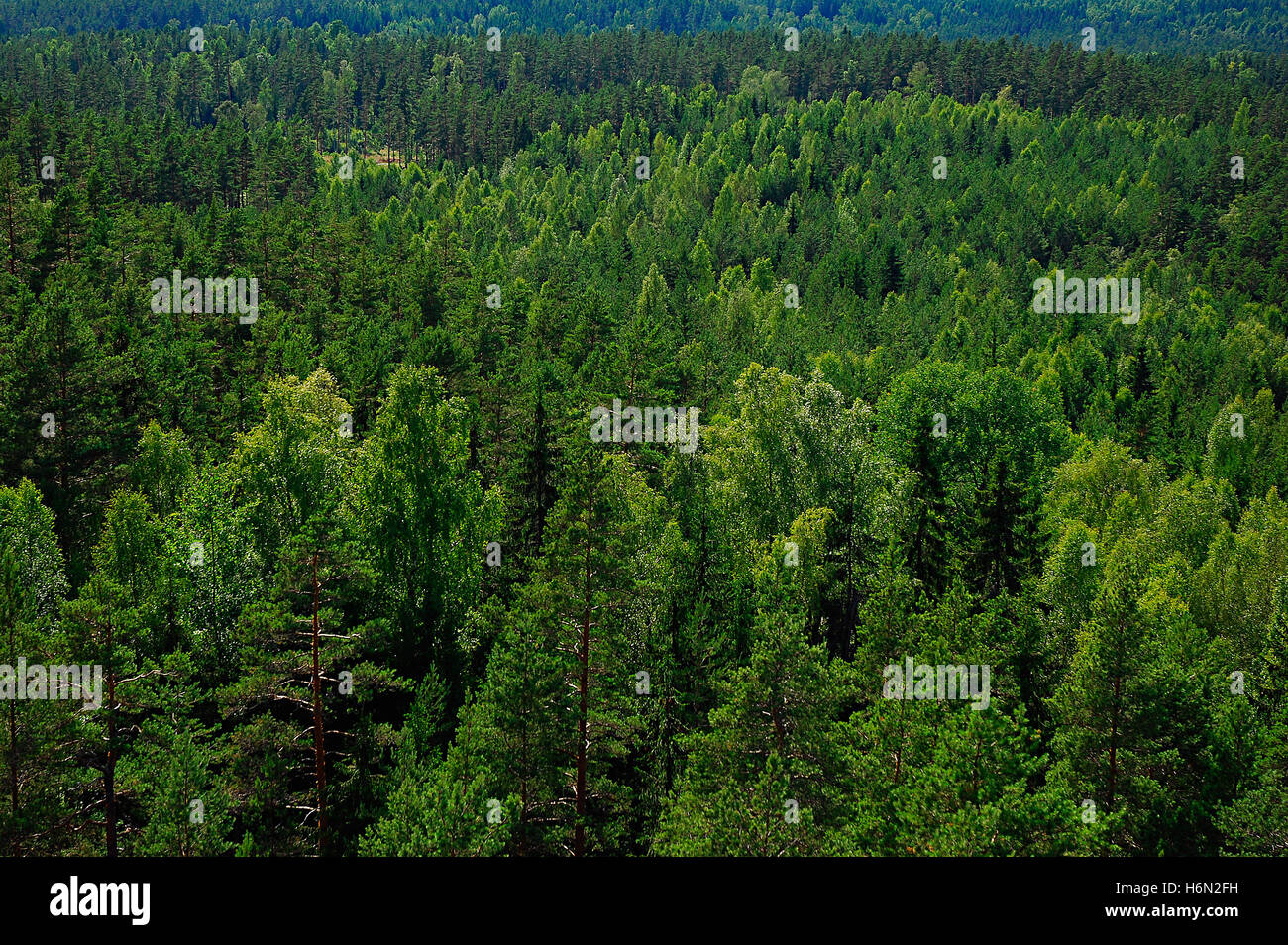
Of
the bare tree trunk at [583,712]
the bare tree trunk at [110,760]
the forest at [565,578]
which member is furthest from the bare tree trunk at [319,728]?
the bare tree trunk at [583,712]

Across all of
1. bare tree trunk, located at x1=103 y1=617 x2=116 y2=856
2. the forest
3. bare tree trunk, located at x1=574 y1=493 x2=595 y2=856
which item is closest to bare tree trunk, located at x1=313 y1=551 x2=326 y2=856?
the forest

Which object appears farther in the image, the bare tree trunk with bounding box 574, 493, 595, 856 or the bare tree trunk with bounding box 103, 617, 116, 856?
the bare tree trunk with bounding box 574, 493, 595, 856

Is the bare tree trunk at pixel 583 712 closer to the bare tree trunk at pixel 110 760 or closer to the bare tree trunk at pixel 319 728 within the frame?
the bare tree trunk at pixel 319 728

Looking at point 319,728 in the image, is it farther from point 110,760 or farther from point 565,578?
point 565,578

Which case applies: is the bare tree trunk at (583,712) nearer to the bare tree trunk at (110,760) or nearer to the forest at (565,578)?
the forest at (565,578)

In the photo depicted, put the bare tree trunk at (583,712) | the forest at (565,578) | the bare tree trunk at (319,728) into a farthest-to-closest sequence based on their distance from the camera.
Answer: the bare tree trunk at (583,712)
the bare tree trunk at (319,728)
the forest at (565,578)

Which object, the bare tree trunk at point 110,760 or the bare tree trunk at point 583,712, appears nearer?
the bare tree trunk at point 110,760

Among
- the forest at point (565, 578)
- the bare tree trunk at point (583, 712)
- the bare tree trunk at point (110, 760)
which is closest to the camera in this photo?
the bare tree trunk at point (110, 760)

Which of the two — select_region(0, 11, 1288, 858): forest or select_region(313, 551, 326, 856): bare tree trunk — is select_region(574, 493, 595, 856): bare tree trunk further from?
select_region(313, 551, 326, 856): bare tree trunk

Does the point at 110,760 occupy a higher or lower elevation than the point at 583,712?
lower

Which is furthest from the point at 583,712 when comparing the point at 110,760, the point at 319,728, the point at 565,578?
the point at 110,760

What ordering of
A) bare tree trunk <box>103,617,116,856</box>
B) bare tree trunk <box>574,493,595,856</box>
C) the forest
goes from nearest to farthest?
1. bare tree trunk <box>103,617,116,856</box>
2. the forest
3. bare tree trunk <box>574,493,595,856</box>
